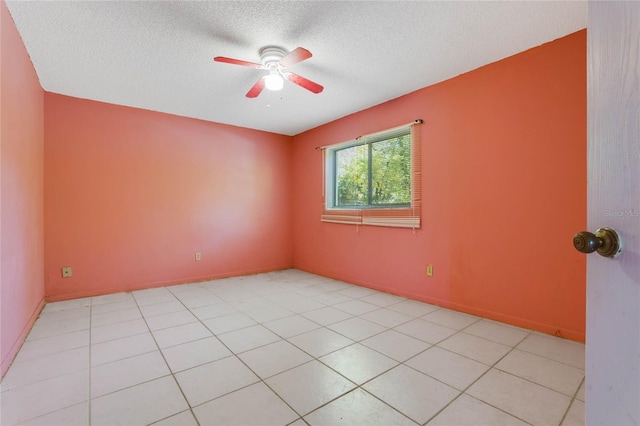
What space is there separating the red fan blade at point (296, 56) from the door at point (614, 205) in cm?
163

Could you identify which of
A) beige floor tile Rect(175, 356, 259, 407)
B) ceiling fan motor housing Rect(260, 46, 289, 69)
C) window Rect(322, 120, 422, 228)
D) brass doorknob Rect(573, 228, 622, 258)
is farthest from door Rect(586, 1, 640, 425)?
window Rect(322, 120, 422, 228)

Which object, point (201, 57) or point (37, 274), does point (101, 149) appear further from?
point (201, 57)

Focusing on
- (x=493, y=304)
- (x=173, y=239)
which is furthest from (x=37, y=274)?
(x=493, y=304)

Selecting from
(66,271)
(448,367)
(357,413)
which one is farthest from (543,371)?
(66,271)

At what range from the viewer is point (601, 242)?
1.98 feet

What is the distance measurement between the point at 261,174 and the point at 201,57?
2.44 meters

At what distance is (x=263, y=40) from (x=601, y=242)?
239 cm

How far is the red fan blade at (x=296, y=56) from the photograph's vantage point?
6.55ft

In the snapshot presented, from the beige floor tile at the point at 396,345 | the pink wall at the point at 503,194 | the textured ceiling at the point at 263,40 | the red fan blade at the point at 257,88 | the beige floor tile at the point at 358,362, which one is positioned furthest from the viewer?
the red fan blade at the point at 257,88

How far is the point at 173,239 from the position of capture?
4.02m

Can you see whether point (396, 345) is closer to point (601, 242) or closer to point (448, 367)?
point (448, 367)

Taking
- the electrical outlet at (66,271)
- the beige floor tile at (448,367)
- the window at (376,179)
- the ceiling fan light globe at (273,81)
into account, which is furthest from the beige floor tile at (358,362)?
the electrical outlet at (66,271)

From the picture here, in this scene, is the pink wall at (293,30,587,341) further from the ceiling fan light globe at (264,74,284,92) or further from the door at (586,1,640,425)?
the door at (586,1,640,425)

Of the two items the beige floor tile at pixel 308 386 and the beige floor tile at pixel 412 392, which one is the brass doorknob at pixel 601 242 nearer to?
the beige floor tile at pixel 412 392
